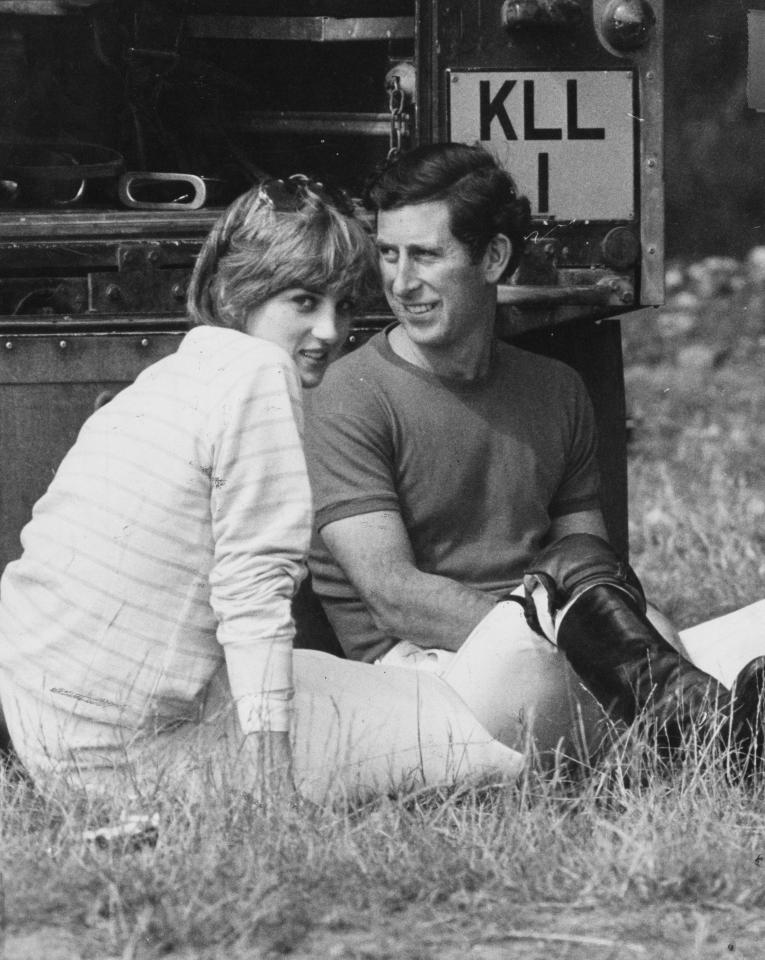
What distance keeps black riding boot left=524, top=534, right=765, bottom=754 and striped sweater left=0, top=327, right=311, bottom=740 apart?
57 cm

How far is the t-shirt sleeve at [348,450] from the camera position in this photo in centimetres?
364

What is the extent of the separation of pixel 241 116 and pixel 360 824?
2.43 metres

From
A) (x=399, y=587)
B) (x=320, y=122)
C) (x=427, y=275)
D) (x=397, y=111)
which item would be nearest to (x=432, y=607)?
(x=399, y=587)

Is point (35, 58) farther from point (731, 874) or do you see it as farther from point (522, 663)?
point (731, 874)

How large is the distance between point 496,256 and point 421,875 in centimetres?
168

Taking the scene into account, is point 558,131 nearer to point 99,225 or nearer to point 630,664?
point 99,225

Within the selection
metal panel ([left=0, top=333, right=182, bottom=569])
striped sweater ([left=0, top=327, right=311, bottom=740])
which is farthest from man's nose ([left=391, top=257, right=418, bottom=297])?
striped sweater ([left=0, top=327, right=311, bottom=740])

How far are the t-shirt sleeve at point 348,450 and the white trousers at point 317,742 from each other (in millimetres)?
439

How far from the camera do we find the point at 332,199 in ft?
10.7

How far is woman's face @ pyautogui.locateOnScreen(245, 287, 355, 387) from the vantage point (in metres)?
3.15

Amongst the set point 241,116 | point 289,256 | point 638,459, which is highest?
point 241,116

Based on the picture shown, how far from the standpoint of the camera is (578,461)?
3979 mm

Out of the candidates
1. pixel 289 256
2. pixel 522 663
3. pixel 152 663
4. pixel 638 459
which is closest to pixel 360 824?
pixel 152 663

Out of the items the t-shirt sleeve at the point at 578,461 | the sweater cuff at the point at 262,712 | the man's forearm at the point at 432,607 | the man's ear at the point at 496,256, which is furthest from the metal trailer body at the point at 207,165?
the sweater cuff at the point at 262,712
